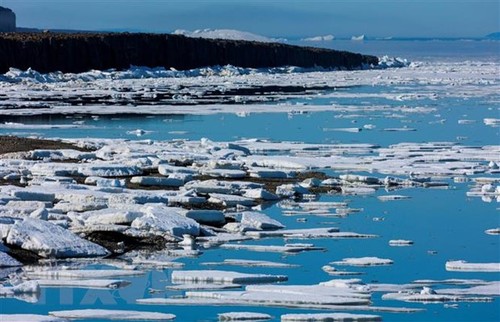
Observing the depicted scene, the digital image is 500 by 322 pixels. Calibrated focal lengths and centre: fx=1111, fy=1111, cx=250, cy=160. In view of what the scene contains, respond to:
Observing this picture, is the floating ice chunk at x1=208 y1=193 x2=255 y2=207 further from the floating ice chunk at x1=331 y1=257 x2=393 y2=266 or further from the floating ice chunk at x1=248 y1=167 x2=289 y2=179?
the floating ice chunk at x1=331 y1=257 x2=393 y2=266

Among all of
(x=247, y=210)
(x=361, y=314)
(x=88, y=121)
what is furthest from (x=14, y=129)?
(x=361, y=314)

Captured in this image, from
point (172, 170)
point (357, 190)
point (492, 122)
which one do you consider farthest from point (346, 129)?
point (357, 190)

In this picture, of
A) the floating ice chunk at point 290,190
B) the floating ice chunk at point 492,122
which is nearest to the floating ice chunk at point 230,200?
the floating ice chunk at point 290,190

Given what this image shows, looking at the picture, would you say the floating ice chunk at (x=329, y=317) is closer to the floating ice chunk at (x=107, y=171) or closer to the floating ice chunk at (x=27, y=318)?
the floating ice chunk at (x=27, y=318)

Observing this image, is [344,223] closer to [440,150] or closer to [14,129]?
[440,150]

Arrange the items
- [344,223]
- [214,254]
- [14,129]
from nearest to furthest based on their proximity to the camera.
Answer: [214,254], [344,223], [14,129]
